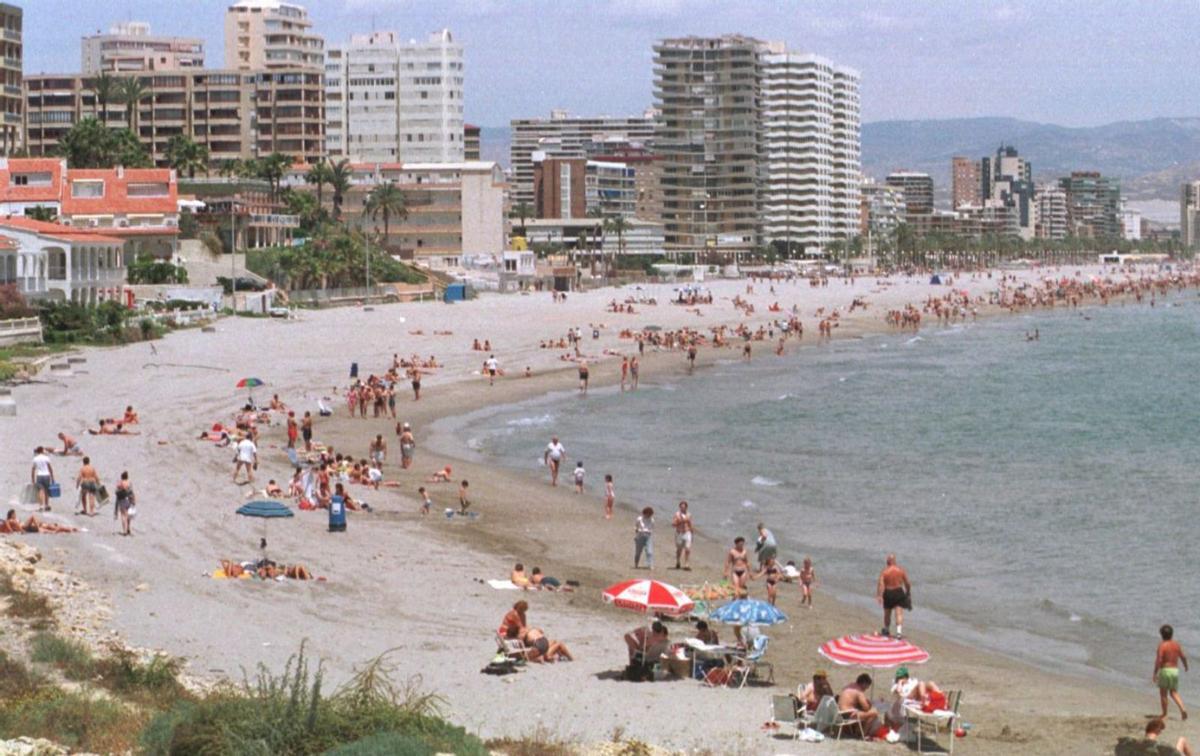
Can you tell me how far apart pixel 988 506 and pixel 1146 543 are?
4624mm

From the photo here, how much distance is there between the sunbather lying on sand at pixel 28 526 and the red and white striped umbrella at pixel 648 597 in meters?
8.20

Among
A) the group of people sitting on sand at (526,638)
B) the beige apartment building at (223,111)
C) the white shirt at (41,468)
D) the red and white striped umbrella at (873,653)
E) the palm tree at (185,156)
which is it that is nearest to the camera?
the red and white striped umbrella at (873,653)

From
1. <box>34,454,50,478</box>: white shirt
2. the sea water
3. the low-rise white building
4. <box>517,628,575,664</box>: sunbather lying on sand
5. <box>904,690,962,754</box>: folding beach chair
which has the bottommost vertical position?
the sea water

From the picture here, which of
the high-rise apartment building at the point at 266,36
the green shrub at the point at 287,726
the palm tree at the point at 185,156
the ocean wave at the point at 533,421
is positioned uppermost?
the high-rise apartment building at the point at 266,36

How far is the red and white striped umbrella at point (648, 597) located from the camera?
1978 cm

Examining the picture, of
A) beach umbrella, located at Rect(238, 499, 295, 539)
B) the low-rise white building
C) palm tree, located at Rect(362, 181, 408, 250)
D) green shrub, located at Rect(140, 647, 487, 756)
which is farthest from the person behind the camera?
palm tree, located at Rect(362, 181, 408, 250)

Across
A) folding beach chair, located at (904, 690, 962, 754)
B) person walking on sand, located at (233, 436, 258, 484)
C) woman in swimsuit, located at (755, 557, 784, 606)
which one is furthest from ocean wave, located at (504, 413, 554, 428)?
folding beach chair, located at (904, 690, 962, 754)

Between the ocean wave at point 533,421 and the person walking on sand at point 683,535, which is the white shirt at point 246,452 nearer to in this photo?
the person walking on sand at point 683,535

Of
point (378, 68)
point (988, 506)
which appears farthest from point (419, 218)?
point (988, 506)

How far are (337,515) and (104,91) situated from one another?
330ft

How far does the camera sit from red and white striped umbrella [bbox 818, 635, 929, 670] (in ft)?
56.0

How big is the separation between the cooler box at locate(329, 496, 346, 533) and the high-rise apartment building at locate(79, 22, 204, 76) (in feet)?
496

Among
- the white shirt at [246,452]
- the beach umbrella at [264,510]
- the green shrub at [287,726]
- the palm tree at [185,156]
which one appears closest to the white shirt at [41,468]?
the beach umbrella at [264,510]

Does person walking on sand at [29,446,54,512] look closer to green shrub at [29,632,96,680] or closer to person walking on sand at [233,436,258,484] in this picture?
person walking on sand at [233,436,258,484]
